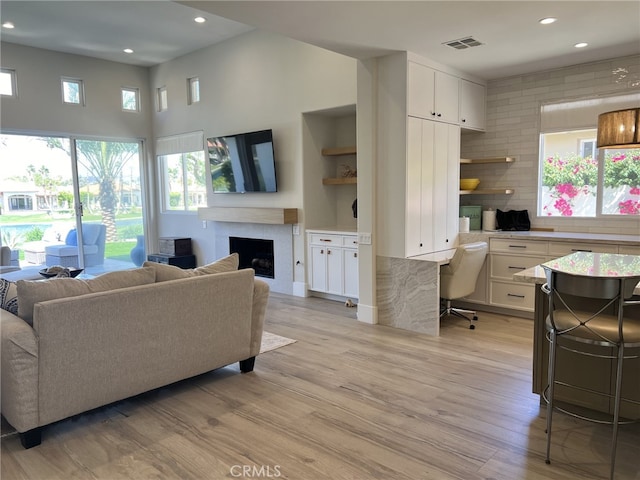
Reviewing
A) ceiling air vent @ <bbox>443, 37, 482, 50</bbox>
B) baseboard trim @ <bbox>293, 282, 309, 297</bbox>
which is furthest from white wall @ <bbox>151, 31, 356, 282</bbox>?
ceiling air vent @ <bbox>443, 37, 482, 50</bbox>

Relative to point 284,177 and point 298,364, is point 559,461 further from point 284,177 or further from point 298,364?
point 284,177

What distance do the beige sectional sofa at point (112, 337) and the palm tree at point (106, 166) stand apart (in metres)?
5.68

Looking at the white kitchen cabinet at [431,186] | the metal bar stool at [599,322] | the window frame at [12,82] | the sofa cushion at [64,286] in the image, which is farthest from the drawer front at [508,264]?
the window frame at [12,82]

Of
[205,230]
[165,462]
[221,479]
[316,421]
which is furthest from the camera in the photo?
[205,230]

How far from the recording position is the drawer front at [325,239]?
18.5 ft

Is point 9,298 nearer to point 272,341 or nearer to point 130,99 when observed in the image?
point 272,341

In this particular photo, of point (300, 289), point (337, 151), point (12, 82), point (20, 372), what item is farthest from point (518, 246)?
point (12, 82)

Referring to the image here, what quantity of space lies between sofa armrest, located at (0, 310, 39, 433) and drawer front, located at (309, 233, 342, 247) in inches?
145

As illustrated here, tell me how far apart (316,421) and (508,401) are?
4.24 feet

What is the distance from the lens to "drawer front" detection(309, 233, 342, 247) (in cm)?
563

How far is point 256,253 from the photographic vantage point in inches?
277

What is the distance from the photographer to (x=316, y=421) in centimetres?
279

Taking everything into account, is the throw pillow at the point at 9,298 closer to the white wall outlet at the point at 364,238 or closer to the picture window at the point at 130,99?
the white wall outlet at the point at 364,238

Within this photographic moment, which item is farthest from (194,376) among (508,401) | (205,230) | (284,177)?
(205,230)
